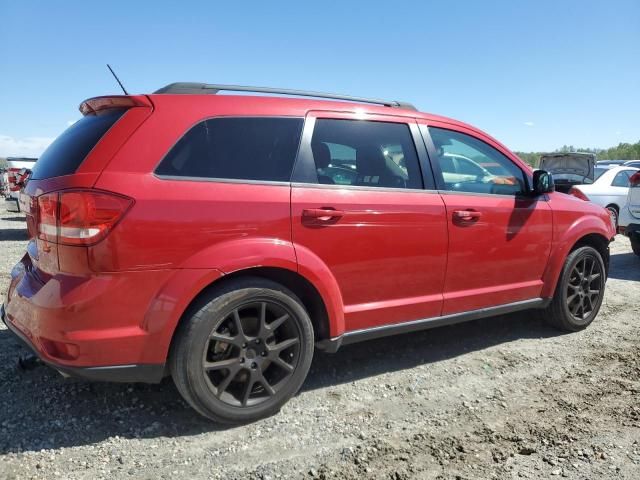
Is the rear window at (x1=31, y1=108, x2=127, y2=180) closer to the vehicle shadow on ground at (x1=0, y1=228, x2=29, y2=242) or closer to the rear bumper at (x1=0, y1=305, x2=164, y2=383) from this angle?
the rear bumper at (x1=0, y1=305, x2=164, y2=383)

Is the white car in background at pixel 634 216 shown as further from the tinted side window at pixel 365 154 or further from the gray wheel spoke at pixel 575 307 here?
the tinted side window at pixel 365 154

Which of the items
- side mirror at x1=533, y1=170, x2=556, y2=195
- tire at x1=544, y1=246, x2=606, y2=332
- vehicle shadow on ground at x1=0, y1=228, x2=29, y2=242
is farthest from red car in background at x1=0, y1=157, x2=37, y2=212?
tire at x1=544, y1=246, x2=606, y2=332

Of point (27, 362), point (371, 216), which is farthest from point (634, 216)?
point (27, 362)

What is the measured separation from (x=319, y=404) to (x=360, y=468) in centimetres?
68

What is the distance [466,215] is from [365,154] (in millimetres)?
862

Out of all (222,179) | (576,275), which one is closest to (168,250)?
(222,179)

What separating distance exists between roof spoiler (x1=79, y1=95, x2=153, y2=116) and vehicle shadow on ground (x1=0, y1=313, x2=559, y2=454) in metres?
1.64

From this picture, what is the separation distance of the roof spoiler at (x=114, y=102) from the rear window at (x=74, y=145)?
0.10ft

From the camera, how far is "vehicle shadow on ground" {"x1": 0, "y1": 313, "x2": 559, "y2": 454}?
2.67 metres

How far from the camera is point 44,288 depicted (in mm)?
2492

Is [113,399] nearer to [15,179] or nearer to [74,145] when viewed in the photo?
[74,145]

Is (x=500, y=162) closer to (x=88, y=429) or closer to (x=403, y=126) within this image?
(x=403, y=126)

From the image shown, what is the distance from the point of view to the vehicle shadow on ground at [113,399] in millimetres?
2666

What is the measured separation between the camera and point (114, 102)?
2.75m
